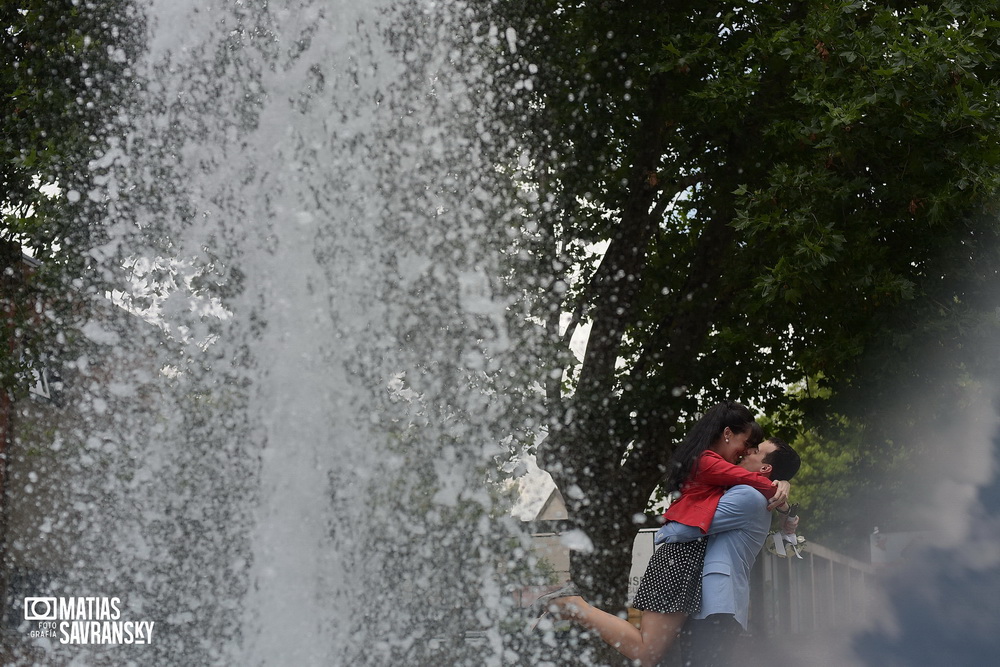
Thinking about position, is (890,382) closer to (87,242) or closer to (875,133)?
(875,133)

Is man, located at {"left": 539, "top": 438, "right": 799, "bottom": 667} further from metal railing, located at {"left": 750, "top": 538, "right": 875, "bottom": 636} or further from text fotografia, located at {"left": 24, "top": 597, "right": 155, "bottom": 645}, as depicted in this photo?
metal railing, located at {"left": 750, "top": 538, "right": 875, "bottom": 636}

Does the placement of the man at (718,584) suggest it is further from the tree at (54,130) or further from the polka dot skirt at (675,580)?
the tree at (54,130)

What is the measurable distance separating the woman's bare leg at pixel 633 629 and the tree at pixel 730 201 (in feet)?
17.3

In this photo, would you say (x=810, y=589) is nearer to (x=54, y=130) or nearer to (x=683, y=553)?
(x=54, y=130)

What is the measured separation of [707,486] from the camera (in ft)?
13.0

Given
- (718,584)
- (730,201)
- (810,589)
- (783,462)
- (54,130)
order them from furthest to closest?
(810,589)
(730,201)
(54,130)
(783,462)
(718,584)

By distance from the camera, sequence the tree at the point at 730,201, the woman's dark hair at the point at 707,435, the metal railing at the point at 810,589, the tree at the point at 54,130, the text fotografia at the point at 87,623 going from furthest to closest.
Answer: the metal railing at the point at 810,589, the tree at the point at 54,130, the text fotografia at the point at 87,623, the tree at the point at 730,201, the woman's dark hair at the point at 707,435

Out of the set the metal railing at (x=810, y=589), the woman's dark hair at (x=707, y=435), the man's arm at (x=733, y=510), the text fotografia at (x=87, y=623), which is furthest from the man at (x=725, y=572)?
the metal railing at (x=810, y=589)

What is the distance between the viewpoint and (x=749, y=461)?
420 cm

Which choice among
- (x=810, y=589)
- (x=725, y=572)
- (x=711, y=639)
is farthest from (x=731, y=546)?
(x=810, y=589)

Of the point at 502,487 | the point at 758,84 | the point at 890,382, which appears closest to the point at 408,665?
the point at 502,487

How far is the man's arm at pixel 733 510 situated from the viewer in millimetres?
3883

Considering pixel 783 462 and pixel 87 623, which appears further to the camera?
pixel 87 623

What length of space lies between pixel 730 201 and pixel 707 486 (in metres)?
7.67
